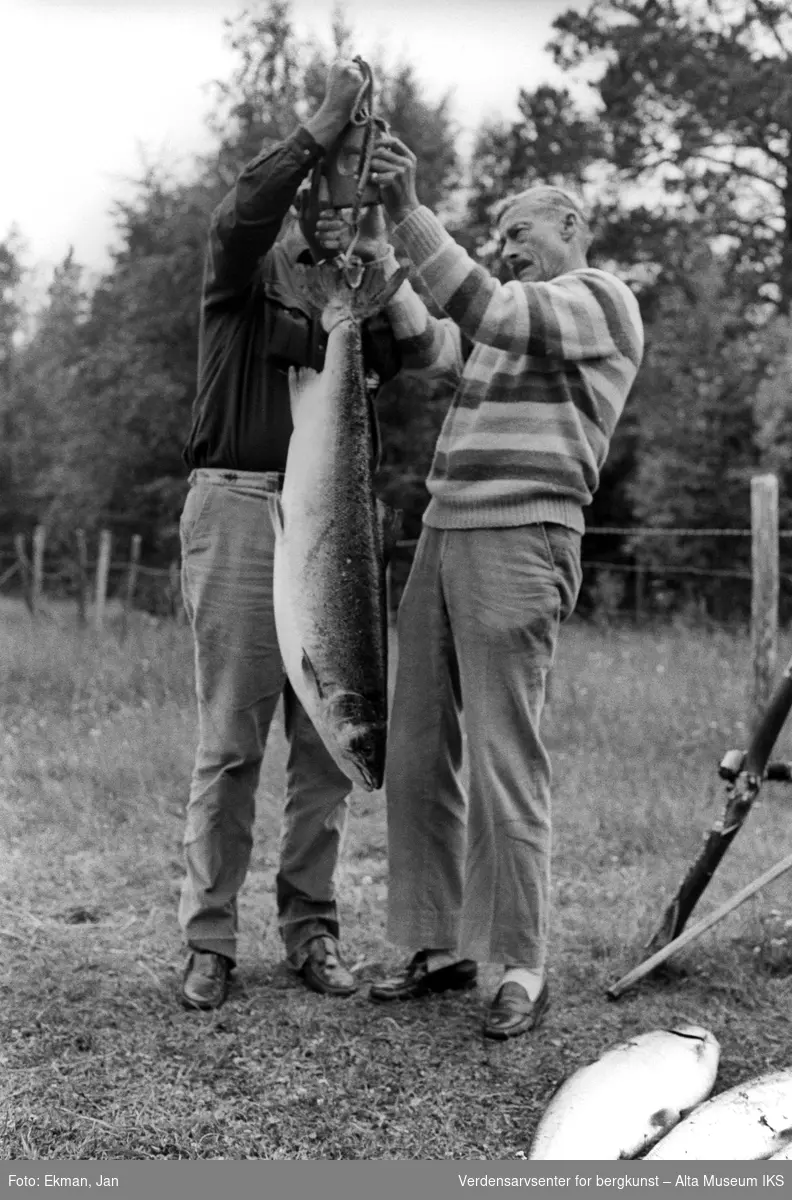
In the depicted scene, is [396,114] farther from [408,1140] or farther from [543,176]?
[408,1140]

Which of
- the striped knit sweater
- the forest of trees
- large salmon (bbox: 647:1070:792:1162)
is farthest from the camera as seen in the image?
the forest of trees

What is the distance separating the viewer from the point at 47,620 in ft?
42.0

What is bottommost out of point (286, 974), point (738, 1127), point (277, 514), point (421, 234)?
point (286, 974)

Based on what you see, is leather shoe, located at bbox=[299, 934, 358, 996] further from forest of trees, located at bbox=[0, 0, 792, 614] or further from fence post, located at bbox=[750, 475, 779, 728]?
forest of trees, located at bbox=[0, 0, 792, 614]

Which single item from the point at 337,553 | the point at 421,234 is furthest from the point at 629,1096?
the point at 421,234

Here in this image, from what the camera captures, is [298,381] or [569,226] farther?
[569,226]

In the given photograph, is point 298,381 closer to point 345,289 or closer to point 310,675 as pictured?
point 345,289

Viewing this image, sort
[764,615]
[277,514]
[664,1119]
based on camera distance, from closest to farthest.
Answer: [664,1119] < [277,514] < [764,615]

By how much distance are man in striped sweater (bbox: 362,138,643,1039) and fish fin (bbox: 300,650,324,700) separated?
1.78ft

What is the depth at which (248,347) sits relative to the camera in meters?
3.29

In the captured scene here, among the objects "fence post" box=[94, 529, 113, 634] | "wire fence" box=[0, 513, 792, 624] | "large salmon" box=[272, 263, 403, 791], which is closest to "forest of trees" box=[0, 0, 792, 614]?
"wire fence" box=[0, 513, 792, 624]

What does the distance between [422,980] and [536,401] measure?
153 cm

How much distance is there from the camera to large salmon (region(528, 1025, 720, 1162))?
2.45 metres

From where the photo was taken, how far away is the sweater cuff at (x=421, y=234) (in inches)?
115
